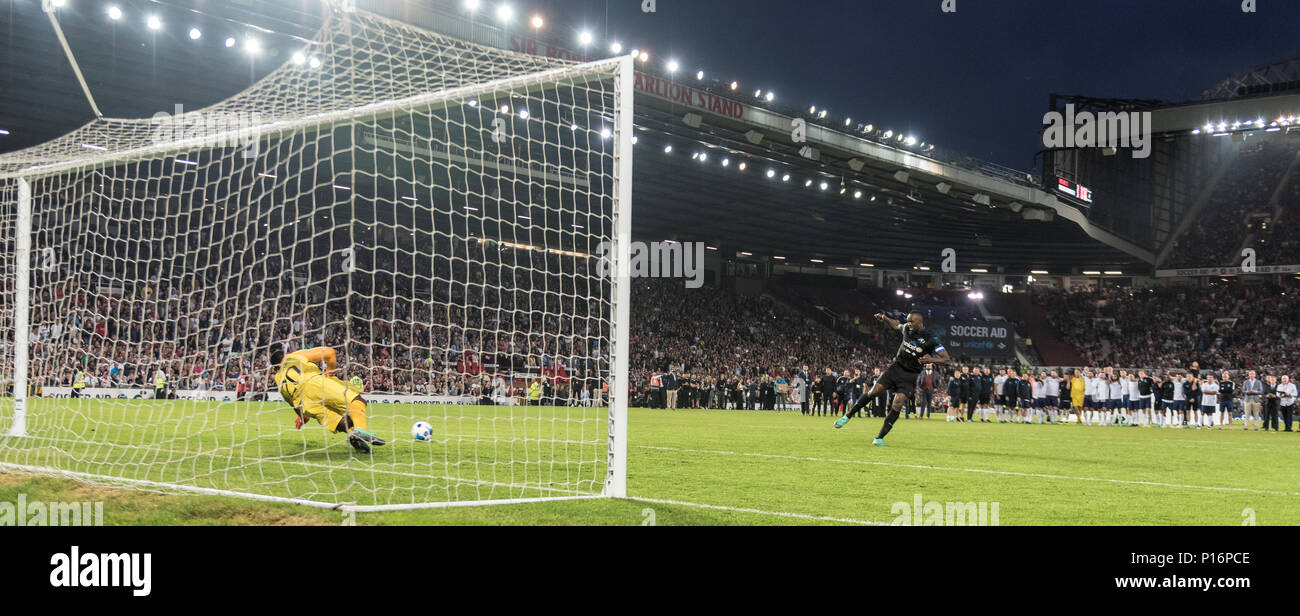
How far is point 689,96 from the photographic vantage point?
2708cm

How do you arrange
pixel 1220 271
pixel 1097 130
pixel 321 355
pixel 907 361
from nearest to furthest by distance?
pixel 321 355
pixel 907 361
pixel 1220 271
pixel 1097 130

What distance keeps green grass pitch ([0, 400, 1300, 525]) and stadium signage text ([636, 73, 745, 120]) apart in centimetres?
1408

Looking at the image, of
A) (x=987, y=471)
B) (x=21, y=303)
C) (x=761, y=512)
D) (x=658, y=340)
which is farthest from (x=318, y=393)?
(x=658, y=340)

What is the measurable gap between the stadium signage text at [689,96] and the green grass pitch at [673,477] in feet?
46.2

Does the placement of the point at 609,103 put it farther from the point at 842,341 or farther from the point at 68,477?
the point at 842,341

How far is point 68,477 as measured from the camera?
24.1ft

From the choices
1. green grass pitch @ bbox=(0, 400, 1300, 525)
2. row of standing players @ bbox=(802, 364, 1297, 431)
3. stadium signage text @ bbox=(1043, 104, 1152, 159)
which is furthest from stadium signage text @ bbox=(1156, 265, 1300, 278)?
green grass pitch @ bbox=(0, 400, 1300, 525)

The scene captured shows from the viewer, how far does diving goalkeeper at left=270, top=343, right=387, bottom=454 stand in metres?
9.45

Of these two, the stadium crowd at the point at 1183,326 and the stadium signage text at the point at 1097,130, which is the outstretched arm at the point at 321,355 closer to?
the stadium crowd at the point at 1183,326

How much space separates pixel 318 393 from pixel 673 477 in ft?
12.5

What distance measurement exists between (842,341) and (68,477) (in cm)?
4137

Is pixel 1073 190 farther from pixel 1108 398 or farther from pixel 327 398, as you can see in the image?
pixel 327 398
